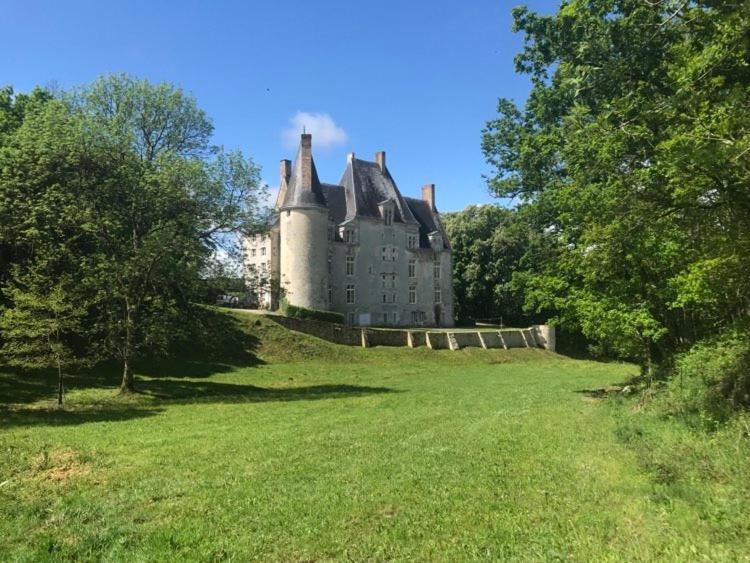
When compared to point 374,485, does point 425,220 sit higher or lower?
higher

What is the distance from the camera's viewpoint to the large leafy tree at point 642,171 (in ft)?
31.9

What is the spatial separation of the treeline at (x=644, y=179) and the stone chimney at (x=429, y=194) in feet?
134

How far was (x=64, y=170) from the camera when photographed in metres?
22.3

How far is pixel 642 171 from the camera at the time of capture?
563 inches

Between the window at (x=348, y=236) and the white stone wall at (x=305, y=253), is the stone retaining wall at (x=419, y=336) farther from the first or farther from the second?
the window at (x=348, y=236)

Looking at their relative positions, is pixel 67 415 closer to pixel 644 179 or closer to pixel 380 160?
pixel 644 179

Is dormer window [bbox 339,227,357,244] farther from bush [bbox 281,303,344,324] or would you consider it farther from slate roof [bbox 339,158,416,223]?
bush [bbox 281,303,344,324]

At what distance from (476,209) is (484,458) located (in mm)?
68594

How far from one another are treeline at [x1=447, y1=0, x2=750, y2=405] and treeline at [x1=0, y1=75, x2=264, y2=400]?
1275cm

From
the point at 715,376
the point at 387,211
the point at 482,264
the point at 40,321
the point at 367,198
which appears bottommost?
the point at 715,376

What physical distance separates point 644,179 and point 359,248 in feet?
163

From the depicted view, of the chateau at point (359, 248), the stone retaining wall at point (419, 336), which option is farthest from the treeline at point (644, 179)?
the chateau at point (359, 248)

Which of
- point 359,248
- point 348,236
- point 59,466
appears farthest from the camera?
point 359,248

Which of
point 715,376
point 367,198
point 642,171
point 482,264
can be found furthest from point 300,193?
point 715,376
